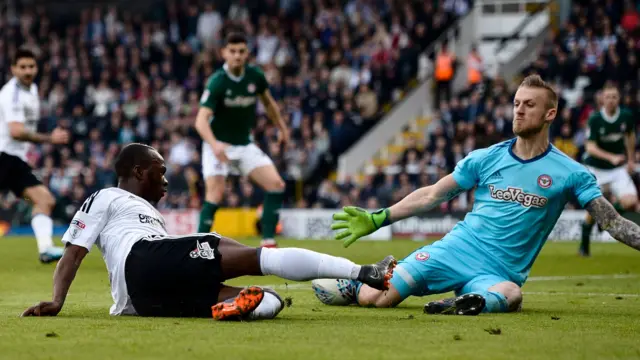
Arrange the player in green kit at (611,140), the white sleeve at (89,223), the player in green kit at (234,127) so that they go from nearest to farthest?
the white sleeve at (89,223) → the player in green kit at (234,127) → the player in green kit at (611,140)

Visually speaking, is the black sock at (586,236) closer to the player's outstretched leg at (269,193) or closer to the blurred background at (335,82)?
the player's outstretched leg at (269,193)

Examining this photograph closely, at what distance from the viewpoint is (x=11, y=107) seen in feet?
44.1

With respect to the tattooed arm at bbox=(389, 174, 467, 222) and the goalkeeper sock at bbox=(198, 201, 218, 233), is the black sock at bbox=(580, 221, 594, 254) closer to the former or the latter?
the goalkeeper sock at bbox=(198, 201, 218, 233)

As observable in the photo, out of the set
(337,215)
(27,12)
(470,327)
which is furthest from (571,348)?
(27,12)

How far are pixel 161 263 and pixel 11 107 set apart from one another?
738cm

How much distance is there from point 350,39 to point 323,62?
1184 millimetres

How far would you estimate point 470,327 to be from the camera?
6.55m

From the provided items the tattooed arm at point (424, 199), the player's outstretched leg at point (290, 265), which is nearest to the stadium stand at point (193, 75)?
the tattooed arm at point (424, 199)

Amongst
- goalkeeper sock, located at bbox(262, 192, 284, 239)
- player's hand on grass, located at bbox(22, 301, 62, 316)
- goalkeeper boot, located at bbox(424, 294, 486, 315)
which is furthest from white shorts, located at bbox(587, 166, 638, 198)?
player's hand on grass, located at bbox(22, 301, 62, 316)

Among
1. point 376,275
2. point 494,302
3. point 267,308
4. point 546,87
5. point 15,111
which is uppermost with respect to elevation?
point 546,87

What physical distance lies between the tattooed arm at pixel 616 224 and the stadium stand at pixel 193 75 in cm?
1792

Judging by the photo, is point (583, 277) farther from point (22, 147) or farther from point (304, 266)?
point (22, 147)

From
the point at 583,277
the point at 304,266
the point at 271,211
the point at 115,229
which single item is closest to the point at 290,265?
the point at 304,266

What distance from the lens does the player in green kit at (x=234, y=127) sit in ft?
46.4
